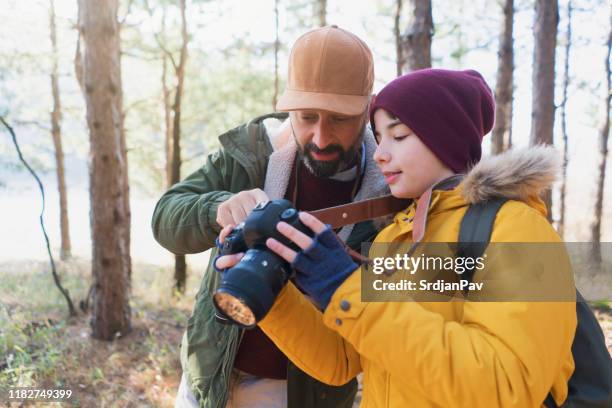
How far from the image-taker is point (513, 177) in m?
1.35

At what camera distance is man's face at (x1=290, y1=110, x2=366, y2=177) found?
2.10 m

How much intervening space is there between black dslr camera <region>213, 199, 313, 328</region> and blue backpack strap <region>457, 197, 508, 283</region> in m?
0.44

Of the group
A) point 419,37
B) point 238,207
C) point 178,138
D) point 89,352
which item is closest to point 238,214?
point 238,207

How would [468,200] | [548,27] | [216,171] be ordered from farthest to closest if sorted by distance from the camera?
[548,27], [216,171], [468,200]

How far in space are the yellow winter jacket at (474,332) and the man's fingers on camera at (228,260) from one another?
0.31 metres

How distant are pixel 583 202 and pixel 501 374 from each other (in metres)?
30.9

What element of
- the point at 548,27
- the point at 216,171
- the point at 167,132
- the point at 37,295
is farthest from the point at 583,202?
the point at 216,171

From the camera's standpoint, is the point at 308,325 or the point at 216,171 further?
the point at 216,171

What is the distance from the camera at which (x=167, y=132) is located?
12.1m

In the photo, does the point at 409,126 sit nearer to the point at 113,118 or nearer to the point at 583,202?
the point at 113,118

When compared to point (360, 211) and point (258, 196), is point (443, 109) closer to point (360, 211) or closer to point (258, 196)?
point (360, 211)

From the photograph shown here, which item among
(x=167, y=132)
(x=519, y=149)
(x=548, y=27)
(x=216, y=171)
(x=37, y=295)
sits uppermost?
(x=548, y=27)

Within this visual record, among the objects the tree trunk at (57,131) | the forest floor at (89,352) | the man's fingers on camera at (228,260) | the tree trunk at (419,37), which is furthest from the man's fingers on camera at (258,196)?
the tree trunk at (57,131)

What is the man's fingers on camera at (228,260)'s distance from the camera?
1388mm
